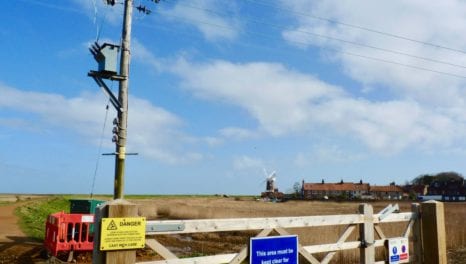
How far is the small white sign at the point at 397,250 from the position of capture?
7.25 m

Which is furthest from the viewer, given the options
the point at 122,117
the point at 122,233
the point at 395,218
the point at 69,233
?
the point at 122,117

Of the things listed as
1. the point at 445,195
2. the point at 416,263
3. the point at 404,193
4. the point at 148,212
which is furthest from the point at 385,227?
the point at 404,193

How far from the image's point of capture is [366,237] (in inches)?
271

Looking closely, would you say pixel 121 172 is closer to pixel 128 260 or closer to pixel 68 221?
pixel 68 221

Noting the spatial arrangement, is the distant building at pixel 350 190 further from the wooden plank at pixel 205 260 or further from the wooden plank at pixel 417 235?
the wooden plank at pixel 205 260

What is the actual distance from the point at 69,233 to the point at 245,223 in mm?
8444

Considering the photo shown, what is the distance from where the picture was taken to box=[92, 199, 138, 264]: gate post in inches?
172

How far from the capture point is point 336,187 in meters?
164

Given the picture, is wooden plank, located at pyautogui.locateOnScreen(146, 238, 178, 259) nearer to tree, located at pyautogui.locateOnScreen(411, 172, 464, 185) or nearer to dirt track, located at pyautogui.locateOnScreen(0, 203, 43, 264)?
dirt track, located at pyautogui.locateOnScreen(0, 203, 43, 264)

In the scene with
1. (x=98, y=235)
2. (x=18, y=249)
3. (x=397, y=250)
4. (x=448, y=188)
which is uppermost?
(x=448, y=188)

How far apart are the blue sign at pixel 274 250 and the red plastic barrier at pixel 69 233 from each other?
8.02 meters

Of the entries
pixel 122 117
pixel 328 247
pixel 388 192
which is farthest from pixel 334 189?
pixel 328 247

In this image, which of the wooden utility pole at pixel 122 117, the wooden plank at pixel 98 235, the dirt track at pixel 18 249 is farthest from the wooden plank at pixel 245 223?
the wooden utility pole at pixel 122 117

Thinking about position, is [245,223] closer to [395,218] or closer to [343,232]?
[343,232]
